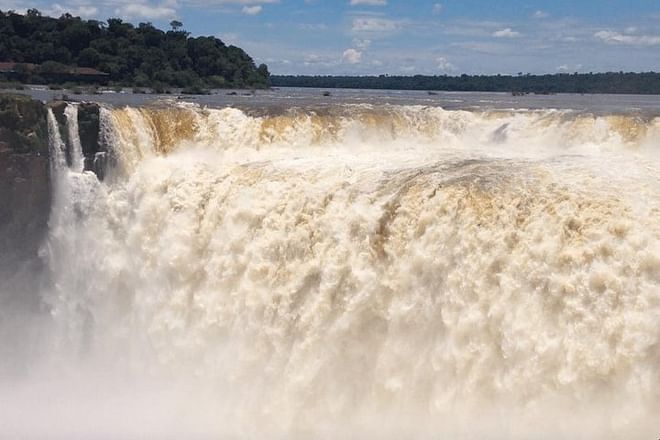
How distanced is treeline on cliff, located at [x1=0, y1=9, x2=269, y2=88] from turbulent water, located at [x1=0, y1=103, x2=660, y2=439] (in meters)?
28.8

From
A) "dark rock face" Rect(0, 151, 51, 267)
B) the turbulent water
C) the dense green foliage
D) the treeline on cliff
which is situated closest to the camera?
the turbulent water

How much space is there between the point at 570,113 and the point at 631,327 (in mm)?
9682

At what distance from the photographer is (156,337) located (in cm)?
1541

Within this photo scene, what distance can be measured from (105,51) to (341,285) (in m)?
38.6

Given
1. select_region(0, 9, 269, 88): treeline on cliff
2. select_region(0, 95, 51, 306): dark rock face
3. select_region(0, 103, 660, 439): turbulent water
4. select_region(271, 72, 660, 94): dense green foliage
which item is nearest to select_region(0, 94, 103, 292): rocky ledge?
select_region(0, 95, 51, 306): dark rock face

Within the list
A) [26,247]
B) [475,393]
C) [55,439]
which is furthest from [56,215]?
[475,393]

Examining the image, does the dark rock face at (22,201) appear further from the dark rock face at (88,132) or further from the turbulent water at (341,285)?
the dark rock face at (88,132)

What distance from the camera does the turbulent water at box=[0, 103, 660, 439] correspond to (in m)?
11.2

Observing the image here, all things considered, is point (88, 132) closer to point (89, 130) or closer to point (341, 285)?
point (89, 130)

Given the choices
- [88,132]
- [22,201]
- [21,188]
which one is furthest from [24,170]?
[88,132]

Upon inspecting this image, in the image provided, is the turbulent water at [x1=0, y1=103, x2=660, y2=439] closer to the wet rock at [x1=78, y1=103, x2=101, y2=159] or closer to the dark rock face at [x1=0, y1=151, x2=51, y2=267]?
the wet rock at [x1=78, y1=103, x2=101, y2=159]

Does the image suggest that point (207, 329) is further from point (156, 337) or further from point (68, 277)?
point (68, 277)

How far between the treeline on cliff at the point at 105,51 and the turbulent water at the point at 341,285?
28775 millimetres

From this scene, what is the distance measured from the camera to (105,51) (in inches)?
1903
